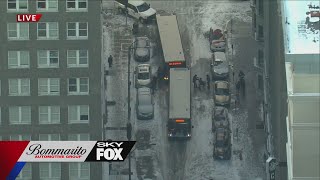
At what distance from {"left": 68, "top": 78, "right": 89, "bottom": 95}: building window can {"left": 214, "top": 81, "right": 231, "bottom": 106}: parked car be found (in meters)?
24.6

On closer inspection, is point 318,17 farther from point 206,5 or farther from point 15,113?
point 206,5

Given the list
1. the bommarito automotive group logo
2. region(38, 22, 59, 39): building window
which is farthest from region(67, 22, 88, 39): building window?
the bommarito automotive group logo

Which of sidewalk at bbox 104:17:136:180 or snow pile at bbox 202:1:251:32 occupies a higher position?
snow pile at bbox 202:1:251:32

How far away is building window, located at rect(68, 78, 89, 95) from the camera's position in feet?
344

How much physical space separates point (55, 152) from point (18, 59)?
133 feet

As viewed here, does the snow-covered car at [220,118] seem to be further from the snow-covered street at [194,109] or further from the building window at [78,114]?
the building window at [78,114]

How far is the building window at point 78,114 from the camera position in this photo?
345 feet

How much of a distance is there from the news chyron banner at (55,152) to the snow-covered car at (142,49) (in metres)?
67.2

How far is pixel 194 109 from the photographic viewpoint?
125438 millimetres

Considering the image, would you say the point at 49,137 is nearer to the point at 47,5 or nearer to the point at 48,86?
the point at 48,86

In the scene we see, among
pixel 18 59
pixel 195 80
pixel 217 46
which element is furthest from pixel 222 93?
pixel 18 59

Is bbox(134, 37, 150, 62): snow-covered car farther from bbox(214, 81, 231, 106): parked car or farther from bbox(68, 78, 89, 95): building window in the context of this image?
bbox(68, 78, 89, 95): building window

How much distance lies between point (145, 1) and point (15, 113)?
43.0 metres

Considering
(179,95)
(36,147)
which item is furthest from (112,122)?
(36,147)
